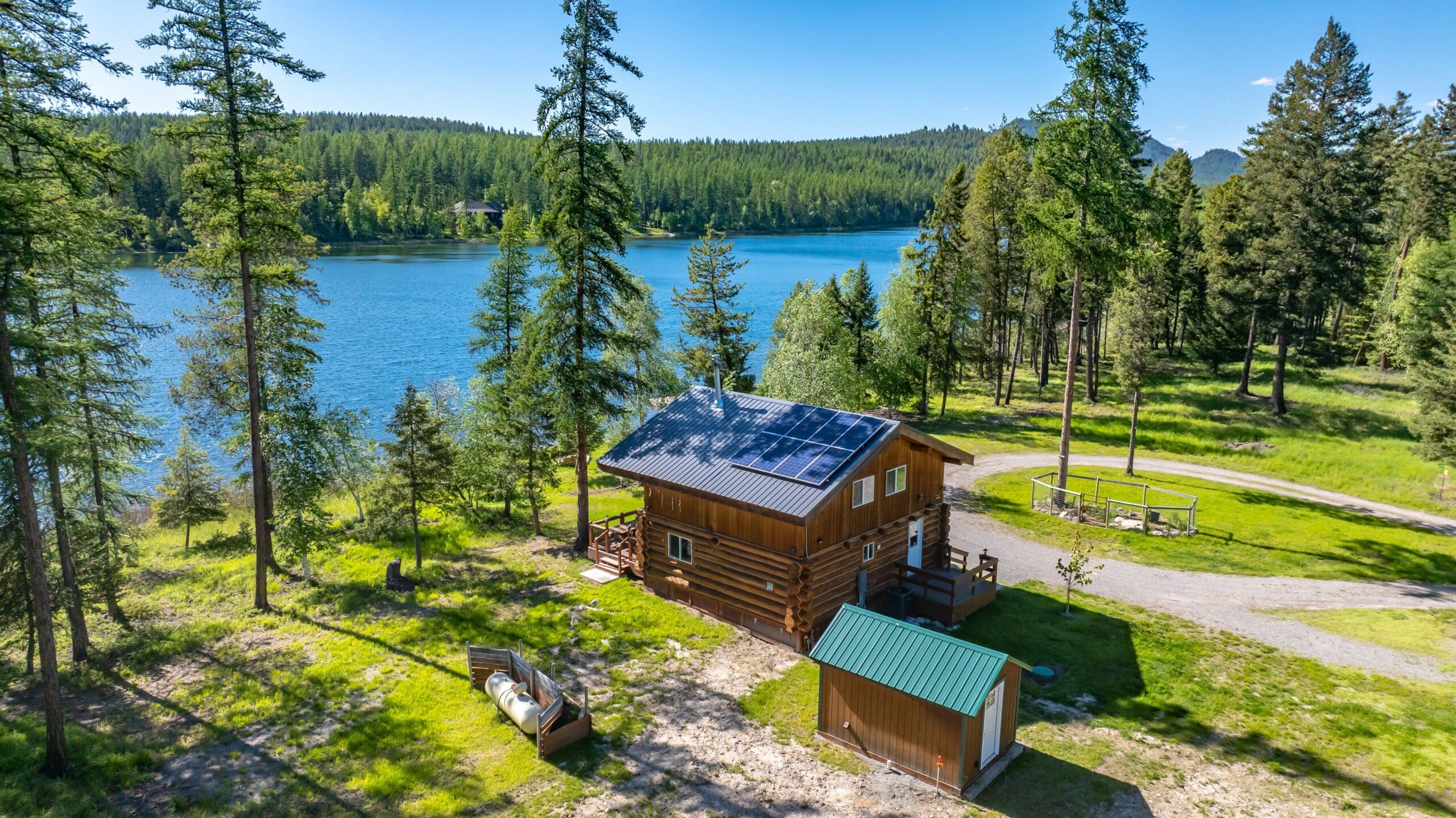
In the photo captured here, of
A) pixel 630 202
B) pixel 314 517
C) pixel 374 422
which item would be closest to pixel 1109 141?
pixel 630 202

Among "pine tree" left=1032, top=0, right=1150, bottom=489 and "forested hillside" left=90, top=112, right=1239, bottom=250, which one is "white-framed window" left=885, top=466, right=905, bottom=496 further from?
"forested hillside" left=90, top=112, right=1239, bottom=250

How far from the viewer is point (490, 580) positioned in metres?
23.5

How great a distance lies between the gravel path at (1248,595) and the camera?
19.2m

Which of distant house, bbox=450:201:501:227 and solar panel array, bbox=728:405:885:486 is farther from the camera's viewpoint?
distant house, bbox=450:201:501:227

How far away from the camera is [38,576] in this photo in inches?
548

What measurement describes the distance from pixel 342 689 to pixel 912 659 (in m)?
12.1

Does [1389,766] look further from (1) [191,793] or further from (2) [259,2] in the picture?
(2) [259,2]

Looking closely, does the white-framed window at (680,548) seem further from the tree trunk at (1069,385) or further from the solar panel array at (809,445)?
the tree trunk at (1069,385)

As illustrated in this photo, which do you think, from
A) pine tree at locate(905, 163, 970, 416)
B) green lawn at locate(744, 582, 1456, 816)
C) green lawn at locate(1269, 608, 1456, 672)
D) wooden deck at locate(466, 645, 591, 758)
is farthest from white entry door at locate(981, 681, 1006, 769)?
pine tree at locate(905, 163, 970, 416)

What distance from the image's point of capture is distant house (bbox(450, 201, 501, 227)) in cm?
14001

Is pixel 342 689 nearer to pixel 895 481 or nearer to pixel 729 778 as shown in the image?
pixel 729 778

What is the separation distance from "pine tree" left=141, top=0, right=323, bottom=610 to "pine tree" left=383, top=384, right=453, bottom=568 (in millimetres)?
3818

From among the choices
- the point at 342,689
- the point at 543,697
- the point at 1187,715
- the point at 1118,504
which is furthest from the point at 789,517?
the point at 1118,504

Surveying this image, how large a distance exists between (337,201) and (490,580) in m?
130
